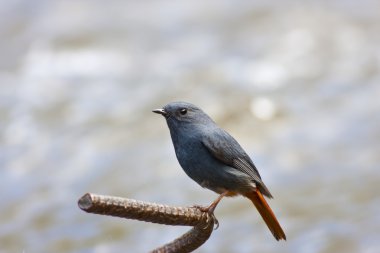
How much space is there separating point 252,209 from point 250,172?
498cm

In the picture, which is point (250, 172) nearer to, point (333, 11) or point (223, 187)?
point (223, 187)

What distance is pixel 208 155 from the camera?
5.51 m

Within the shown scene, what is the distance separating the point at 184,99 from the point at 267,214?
678 centimetres

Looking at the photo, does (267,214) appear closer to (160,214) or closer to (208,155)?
(208,155)

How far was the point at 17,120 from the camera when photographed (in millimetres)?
12695

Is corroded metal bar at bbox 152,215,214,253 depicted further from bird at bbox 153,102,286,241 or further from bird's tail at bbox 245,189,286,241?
bird's tail at bbox 245,189,286,241

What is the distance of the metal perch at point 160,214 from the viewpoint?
3.65 m

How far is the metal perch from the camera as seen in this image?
12.0ft

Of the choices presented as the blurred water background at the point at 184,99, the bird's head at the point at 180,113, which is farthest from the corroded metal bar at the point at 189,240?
the blurred water background at the point at 184,99

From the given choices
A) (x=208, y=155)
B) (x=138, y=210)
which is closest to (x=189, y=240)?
(x=138, y=210)

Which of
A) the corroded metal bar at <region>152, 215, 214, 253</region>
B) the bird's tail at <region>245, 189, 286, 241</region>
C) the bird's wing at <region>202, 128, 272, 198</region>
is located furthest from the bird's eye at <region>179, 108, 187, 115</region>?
the corroded metal bar at <region>152, 215, 214, 253</region>

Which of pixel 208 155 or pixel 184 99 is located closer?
pixel 208 155

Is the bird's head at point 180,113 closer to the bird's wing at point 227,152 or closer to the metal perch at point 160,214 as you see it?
the bird's wing at point 227,152

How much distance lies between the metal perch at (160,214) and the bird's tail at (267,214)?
0.85 meters
